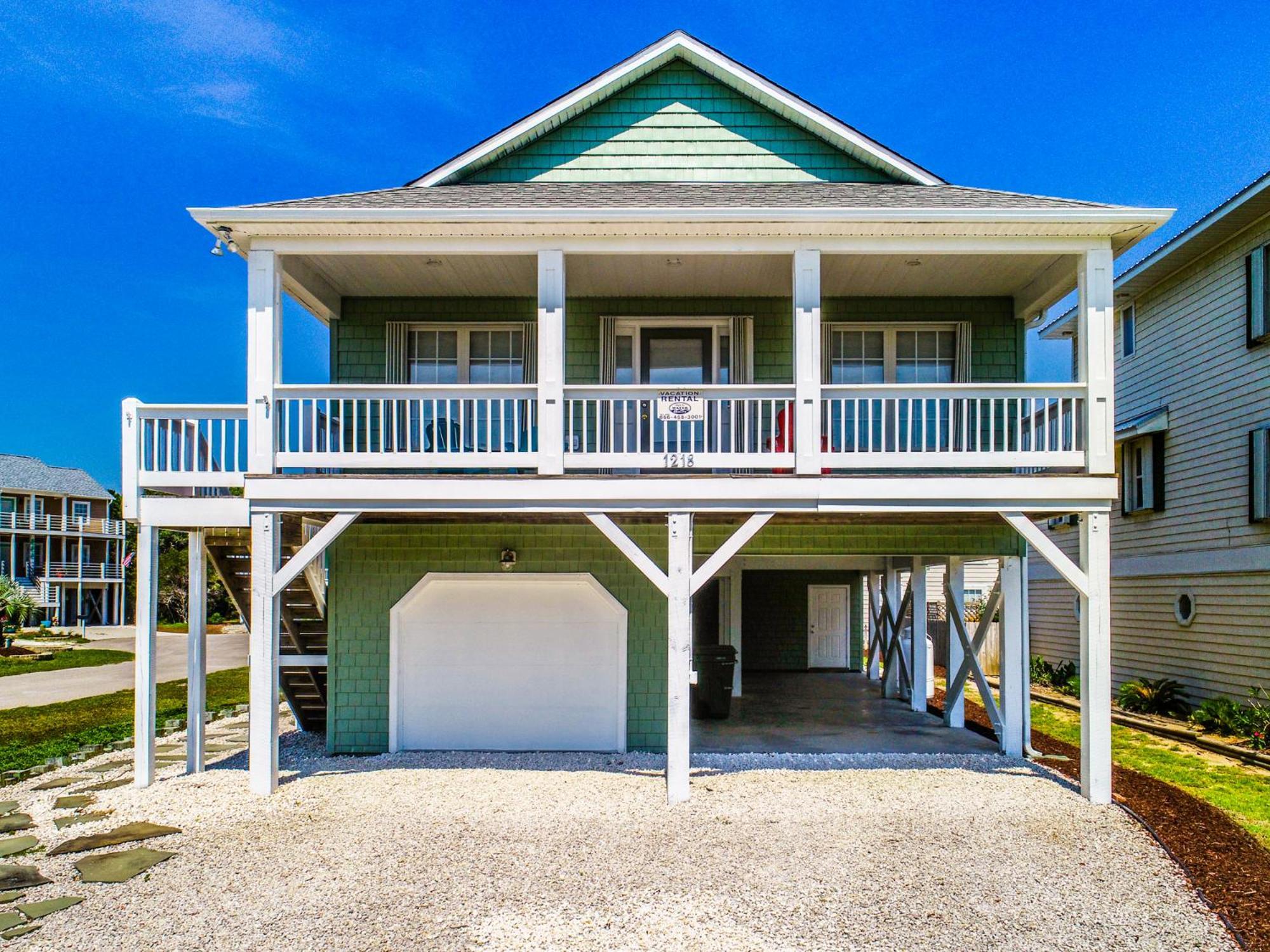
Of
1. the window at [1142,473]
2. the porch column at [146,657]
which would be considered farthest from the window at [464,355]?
the window at [1142,473]

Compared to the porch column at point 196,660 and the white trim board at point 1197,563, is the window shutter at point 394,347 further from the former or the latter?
the white trim board at point 1197,563

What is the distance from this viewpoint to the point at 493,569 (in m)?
10.1

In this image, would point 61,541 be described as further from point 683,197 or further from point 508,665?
point 683,197

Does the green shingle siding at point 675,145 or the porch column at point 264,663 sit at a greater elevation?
the green shingle siding at point 675,145

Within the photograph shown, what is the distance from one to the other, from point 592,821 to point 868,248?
18.4ft

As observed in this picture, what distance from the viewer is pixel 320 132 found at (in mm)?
181625

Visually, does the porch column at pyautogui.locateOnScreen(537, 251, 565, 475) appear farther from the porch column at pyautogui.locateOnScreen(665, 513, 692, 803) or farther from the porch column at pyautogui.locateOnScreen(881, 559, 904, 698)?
the porch column at pyautogui.locateOnScreen(881, 559, 904, 698)

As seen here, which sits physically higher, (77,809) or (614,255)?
(614,255)

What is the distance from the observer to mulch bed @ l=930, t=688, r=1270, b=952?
5527 millimetres

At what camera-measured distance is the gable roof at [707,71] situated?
1044 cm

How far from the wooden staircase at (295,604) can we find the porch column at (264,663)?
1.40 metres

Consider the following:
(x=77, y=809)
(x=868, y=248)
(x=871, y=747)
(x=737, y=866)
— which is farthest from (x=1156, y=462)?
(x=77, y=809)

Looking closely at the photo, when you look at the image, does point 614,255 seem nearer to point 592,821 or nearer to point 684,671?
point 684,671

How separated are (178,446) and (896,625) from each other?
10.4 metres
